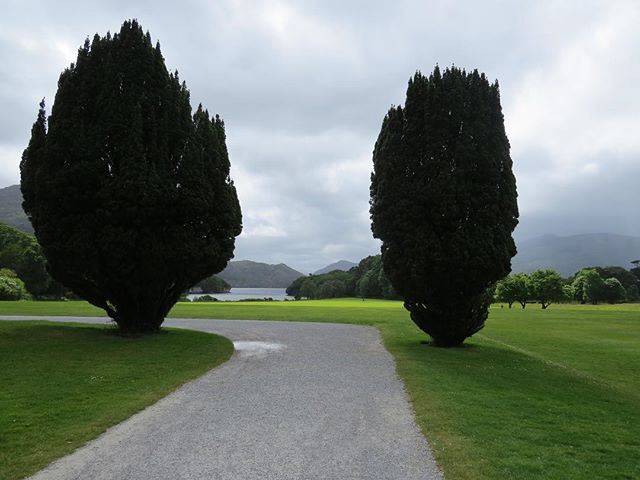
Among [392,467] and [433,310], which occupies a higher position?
[433,310]

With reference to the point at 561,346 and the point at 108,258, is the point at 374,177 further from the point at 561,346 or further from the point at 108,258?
the point at 561,346

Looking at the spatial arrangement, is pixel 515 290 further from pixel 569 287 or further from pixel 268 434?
pixel 268 434

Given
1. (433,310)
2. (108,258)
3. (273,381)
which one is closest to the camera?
(273,381)

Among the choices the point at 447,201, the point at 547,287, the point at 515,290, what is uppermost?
the point at 447,201

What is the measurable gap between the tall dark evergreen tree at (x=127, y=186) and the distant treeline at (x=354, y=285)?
6351 cm

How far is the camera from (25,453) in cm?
643

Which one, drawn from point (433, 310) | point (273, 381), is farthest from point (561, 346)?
point (273, 381)

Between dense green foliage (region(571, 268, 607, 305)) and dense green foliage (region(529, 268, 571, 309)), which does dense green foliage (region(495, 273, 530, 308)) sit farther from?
dense green foliage (region(571, 268, 607, 305))

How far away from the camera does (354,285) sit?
11400 centimetres

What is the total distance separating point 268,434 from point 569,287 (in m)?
91.5

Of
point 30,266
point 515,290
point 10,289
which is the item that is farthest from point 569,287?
point 30,266

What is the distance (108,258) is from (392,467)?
14.8m

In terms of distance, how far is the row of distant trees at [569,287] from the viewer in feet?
246

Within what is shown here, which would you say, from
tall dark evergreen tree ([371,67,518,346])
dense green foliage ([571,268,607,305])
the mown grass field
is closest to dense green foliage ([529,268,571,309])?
dense green foliage ([571,268,607,305])
